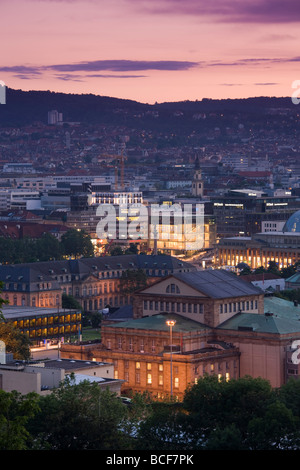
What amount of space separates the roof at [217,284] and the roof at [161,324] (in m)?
2.06

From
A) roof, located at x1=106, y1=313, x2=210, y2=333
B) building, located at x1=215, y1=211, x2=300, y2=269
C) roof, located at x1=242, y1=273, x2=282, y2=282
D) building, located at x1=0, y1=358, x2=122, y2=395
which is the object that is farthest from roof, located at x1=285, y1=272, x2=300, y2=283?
building, located at x1=0, y1=358, x2=122, y2=395

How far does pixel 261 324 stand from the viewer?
91562 mm

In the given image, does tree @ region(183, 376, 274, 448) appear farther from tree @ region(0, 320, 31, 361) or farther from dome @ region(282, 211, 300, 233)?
dome @ region(282, 211, 300, 233)

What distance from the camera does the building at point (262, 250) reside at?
17650cm

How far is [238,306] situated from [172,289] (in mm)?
4239

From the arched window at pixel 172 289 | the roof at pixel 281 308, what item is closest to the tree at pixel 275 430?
the arched window at pixel 172 289

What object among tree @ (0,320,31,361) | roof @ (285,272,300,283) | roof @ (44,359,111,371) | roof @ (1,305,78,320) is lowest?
roof @ (285,272,300,283)

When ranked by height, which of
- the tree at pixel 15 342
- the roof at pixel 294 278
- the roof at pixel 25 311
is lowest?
the roof at pixel 294 278

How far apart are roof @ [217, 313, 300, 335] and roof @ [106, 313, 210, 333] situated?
175 centimetres

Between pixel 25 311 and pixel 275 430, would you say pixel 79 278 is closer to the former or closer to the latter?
pixel 25 311

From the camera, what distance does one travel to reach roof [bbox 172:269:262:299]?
94.4m

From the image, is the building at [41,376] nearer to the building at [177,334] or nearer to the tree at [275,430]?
the building at [177,334]
